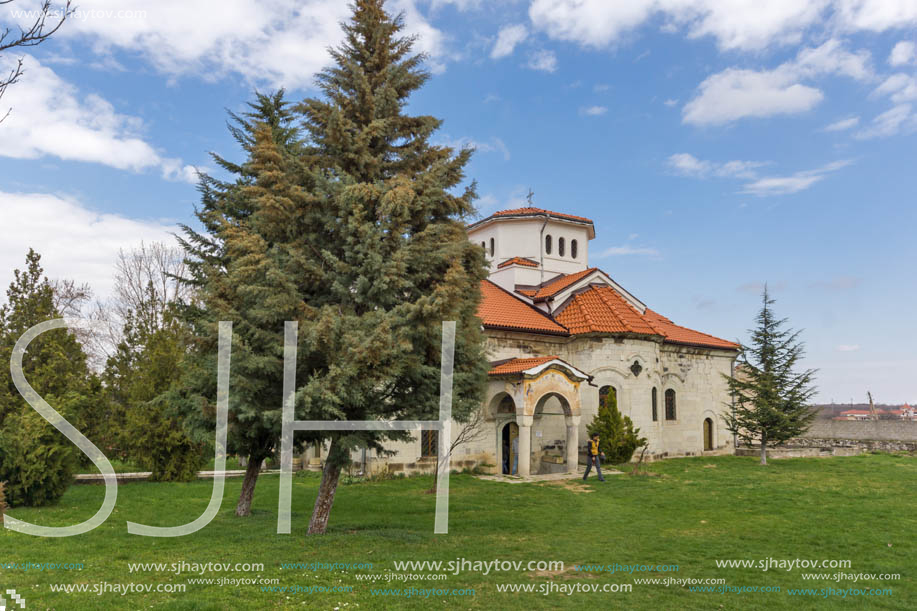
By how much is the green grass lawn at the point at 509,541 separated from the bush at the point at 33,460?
52cm

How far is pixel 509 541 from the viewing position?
10.2m

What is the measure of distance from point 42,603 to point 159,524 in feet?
16.0

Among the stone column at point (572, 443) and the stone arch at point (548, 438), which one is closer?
the stone column at point (572, 443)

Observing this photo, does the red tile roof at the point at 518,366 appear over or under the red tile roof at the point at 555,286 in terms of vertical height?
under

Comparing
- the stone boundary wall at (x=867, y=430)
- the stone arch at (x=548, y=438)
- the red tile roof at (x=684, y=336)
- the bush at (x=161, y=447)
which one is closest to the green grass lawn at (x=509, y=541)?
the bush at (x=161, y=447)

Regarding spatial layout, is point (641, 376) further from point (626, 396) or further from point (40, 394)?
point (40, 394)

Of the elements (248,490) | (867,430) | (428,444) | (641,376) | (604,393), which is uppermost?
(641,376)

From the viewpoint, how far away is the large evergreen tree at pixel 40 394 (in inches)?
480

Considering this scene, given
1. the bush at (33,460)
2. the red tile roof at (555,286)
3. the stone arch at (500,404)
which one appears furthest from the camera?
the red tile roof at (555,286)

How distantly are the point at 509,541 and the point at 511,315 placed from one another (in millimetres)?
13332

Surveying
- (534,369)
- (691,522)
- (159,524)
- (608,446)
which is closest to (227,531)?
(159,524)

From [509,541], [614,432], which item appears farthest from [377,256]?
[614,432]

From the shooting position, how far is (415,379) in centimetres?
991

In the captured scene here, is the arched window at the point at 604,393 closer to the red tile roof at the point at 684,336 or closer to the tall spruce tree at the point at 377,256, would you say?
the red tile roof at the point at 684,336
